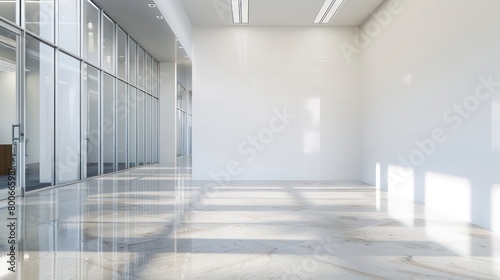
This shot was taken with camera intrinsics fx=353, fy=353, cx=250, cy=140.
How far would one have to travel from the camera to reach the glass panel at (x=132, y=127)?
17.1 metres

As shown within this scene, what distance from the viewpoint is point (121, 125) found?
15930mm

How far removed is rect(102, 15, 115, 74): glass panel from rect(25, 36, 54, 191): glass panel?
3.73m

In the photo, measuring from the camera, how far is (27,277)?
3508 mm

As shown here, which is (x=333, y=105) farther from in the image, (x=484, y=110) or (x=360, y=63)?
(x=484, y=110)

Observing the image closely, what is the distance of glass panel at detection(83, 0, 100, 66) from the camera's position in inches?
485

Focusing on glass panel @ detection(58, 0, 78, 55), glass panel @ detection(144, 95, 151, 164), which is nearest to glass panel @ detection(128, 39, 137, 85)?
glass panel @ detection(144, 95, 151, 164)

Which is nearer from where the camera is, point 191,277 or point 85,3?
point 191,277

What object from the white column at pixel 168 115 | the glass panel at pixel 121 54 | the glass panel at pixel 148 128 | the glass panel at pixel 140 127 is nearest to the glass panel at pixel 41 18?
the glass panel at pixel 121 54

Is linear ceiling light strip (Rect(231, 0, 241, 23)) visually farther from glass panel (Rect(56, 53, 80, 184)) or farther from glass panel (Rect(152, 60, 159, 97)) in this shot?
glass panel (Rect(152, 60, 159, 97))

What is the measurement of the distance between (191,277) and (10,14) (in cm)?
868

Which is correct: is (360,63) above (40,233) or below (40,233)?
above

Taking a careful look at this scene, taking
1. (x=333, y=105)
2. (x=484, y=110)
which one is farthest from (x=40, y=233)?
(x=333, y=105)

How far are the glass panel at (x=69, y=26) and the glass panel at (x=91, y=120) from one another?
1.05 meters

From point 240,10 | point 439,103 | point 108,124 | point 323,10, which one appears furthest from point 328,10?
point 108,124
